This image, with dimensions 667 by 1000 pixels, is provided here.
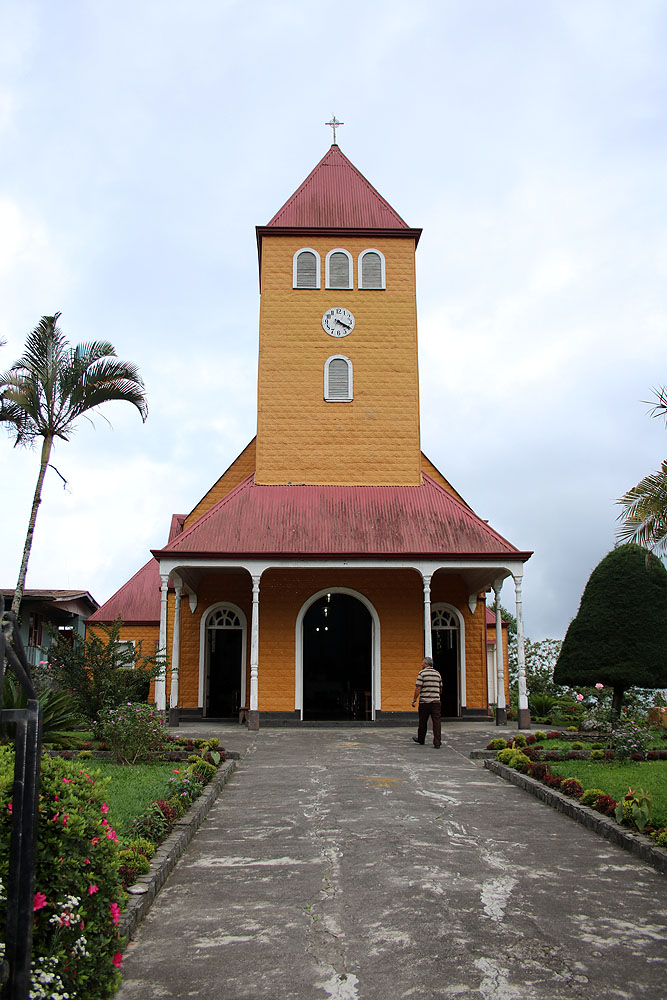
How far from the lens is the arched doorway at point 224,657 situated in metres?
21.3

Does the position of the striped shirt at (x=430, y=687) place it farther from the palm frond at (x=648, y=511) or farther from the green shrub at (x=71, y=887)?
the green shrub at (x=71, y=887)

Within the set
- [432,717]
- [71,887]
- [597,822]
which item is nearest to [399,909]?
[71,887]

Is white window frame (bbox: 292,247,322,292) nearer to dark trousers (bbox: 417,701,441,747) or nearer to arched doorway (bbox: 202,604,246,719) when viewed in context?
arched doorway (bbox: 202,604,246,719)

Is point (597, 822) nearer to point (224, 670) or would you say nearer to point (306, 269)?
point (224, 670)

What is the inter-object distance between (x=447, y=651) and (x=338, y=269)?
10.5 meters

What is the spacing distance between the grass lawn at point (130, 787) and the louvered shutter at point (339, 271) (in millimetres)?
14534

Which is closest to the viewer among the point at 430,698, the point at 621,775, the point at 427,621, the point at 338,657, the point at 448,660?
the point at 621,775

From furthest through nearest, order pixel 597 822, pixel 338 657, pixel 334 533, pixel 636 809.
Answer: pixel 338 657, pixel 334 533, pixel 597 822, pixel 636 809

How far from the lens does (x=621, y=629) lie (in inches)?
746

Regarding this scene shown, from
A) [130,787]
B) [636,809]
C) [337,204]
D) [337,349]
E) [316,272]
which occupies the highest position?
[337,204]

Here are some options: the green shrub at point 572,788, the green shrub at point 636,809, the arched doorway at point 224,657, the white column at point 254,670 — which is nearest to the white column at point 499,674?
the white column at point 254,670

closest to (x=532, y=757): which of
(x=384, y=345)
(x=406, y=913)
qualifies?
(x=406, y=913)

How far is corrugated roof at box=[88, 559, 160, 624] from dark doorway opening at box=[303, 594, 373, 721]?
823 cm

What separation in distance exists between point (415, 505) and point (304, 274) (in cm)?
698
